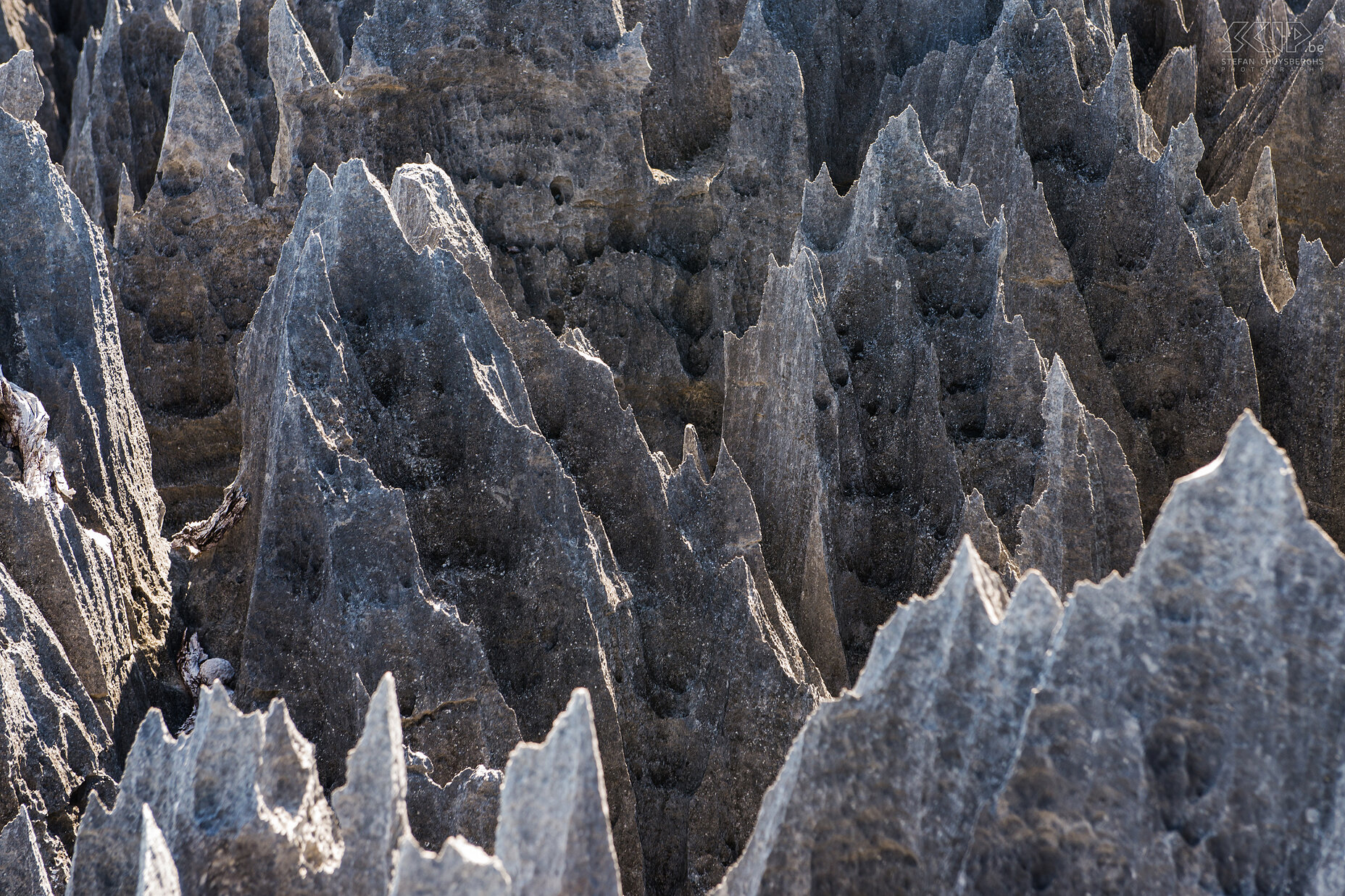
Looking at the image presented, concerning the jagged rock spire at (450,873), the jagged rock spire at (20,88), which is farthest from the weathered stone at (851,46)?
the jagged rock spire at (450,873)

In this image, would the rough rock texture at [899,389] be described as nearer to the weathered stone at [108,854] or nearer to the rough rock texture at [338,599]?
the rough rock texture at [338,599]

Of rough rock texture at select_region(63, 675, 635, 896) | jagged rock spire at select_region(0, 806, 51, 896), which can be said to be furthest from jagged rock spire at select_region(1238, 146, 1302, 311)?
jagged rock spire at select_region(0, 806, 51, 896)

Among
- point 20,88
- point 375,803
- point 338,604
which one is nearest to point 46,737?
point 338,604

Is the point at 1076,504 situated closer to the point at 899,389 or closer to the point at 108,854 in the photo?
the point at 899,389

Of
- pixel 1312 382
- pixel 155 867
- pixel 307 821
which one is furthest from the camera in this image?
pixel 1312 382

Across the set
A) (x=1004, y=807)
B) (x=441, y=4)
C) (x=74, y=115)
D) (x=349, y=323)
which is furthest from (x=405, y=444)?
(x=74, y=115)

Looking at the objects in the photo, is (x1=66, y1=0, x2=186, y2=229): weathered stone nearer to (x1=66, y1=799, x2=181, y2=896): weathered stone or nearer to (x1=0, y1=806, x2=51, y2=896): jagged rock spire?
(x1=0, y1=806, x2=51, y2=896): jagged rock spire
